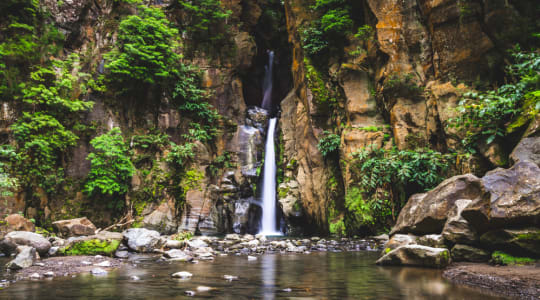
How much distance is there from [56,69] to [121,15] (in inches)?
200

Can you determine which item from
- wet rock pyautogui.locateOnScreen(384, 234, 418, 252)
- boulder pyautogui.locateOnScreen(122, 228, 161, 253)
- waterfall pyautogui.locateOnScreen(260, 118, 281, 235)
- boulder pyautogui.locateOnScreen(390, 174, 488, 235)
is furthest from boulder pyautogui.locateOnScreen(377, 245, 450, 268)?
waterfall pyautogui.locateOnScreen(260, 118, 281, 235)

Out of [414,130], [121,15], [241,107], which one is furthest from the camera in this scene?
[241,107]

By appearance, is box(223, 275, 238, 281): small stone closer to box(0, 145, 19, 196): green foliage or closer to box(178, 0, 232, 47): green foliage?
box(0, 145, 19, 196): green foliage

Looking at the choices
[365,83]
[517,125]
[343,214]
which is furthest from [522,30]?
[343,214]

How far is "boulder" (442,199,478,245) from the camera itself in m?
5.07

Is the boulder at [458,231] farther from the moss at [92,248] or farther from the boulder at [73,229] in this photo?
the boulder at [73,229]

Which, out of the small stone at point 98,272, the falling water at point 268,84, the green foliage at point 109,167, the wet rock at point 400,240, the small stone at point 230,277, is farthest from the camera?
the falling water at point 268,84

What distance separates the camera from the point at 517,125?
23.5 ft

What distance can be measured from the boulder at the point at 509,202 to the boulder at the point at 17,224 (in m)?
12.9

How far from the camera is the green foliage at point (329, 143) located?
524 inches

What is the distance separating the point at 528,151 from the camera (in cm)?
594

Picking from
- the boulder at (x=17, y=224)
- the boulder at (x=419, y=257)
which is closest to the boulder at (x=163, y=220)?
the boulder at (x=17, y=224)

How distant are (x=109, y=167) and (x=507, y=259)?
554 inches

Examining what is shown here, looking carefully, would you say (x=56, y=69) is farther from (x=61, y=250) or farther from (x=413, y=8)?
(x=413, y=8)
